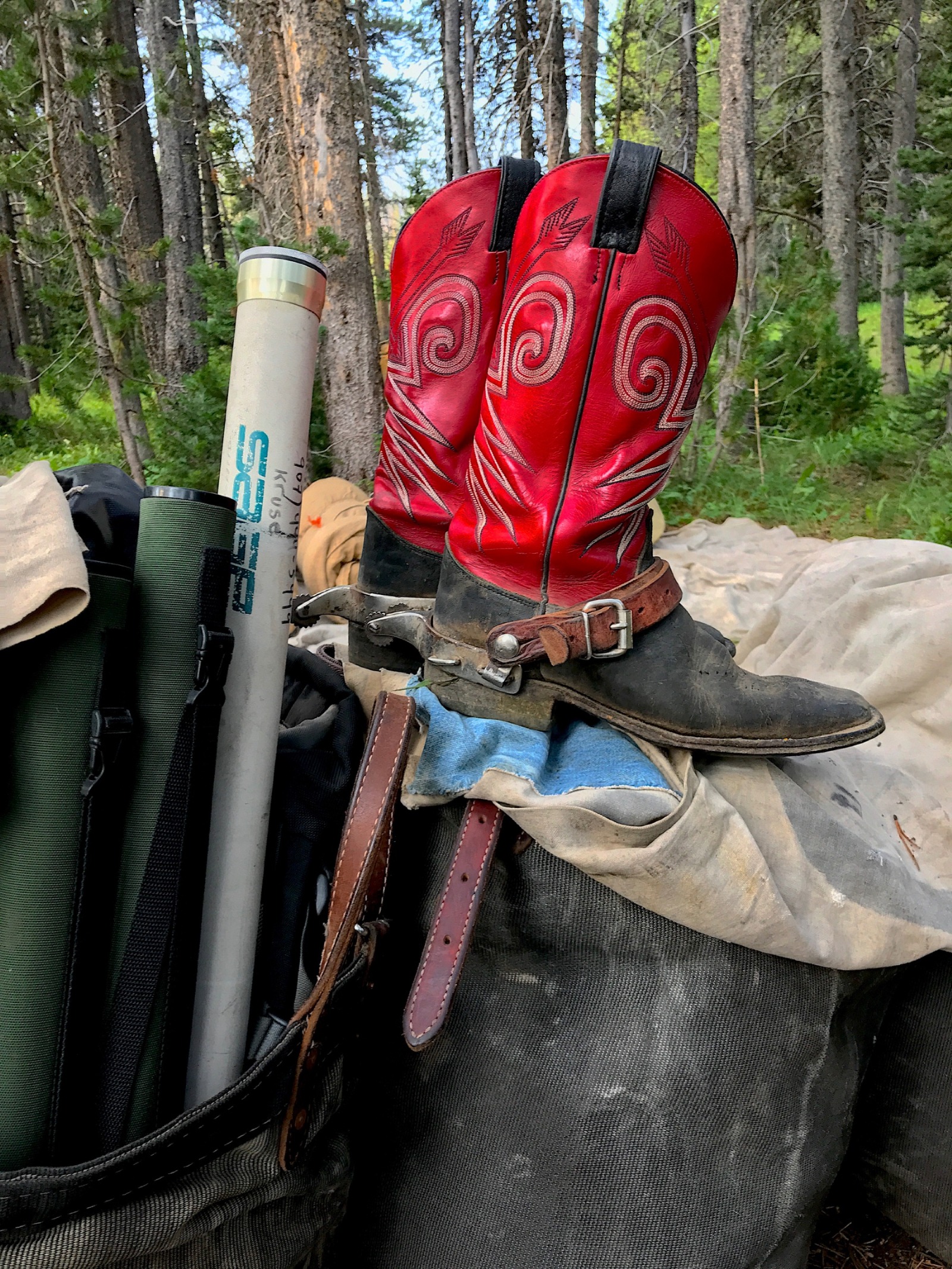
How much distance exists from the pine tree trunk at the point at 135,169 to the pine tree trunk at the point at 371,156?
61.9 inches

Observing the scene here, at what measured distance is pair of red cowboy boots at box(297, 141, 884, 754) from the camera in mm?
968

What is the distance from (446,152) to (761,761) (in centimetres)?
794

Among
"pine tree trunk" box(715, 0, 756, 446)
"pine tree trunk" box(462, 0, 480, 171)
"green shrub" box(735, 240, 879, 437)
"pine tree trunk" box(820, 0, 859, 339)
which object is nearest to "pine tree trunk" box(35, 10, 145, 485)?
"green shrub" box(735, 240, 879, 437)

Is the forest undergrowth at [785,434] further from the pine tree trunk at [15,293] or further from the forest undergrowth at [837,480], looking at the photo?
the pine tree trunk at [15,293]

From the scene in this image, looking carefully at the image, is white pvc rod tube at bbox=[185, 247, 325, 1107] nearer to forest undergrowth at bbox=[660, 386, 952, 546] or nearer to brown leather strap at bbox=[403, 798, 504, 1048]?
brown leather strap at bbox=[403, 798, 504, 1048]

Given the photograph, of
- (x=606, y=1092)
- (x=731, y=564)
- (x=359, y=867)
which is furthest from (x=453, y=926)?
(x=731, y=564)

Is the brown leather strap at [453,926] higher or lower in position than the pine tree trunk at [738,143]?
lower

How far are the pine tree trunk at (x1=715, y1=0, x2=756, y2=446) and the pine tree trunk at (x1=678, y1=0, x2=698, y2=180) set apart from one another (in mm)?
2053

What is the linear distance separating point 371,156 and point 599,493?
8.94 m

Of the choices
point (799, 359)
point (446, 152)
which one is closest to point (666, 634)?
point (799, 359)

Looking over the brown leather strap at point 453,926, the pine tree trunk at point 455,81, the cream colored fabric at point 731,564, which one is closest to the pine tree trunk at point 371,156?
the pine tree trunk at point 455,81

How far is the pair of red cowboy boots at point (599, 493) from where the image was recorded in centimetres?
97

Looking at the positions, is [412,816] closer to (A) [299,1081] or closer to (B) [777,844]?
(A) [299,1081]

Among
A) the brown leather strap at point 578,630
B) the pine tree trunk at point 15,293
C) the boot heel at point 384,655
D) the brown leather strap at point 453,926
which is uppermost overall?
the pine tree trunk at point 15,293
